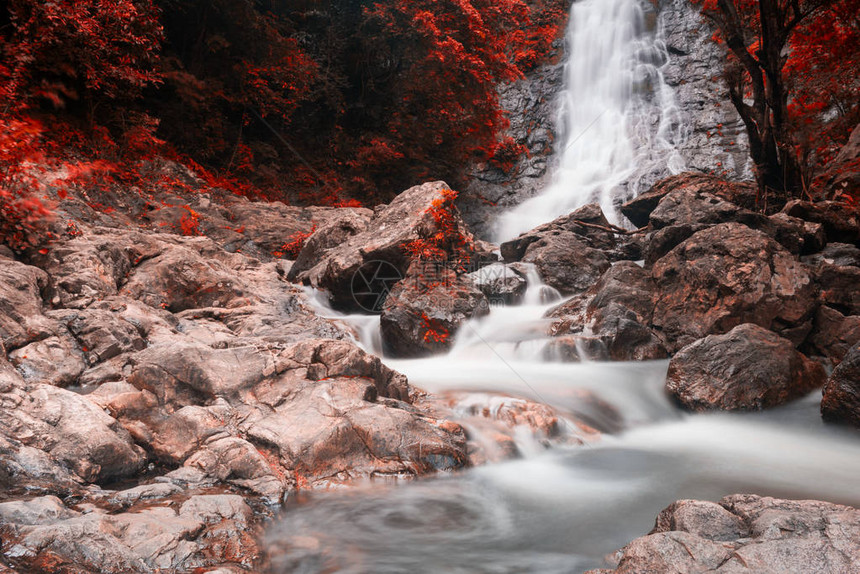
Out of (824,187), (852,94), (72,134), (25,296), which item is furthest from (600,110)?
(25,296)

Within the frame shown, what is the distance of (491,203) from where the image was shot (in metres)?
19.2

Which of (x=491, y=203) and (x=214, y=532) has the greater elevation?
(x=491, y=203)

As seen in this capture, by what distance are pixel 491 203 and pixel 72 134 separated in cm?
1395

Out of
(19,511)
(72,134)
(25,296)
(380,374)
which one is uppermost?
(72,134)

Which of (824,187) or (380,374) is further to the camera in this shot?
(824,187)

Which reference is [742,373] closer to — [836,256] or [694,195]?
[836,256]

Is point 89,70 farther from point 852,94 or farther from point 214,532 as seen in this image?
point 852,94

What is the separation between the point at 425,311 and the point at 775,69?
884 cm

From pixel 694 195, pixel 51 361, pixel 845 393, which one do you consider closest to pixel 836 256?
pixel 694 195

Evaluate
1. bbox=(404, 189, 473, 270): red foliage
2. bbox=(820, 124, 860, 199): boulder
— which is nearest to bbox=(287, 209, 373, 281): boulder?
bbox=(404, 189, 473, 270): red foliage

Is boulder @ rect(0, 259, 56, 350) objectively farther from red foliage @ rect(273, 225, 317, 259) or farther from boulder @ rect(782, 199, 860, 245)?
boulder @ rect(782, 199, 860, 245)

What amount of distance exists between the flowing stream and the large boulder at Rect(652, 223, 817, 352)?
3.32 ft

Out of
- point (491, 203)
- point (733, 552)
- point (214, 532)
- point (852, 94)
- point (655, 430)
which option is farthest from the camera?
point (491, 203)

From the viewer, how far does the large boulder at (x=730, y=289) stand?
22.1 feet
